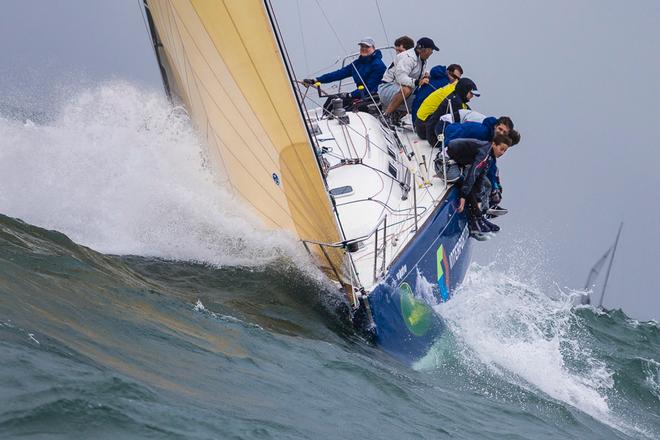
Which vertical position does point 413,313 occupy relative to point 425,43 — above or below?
below

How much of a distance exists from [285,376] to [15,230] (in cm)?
192

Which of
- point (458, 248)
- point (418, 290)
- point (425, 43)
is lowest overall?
point (418, 290)

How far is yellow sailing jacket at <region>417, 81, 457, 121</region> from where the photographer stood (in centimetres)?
762

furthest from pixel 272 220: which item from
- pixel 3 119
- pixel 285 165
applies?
pixel 3 119

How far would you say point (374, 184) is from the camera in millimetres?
6488

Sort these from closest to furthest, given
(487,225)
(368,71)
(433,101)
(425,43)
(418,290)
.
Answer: (418,290), (487,225), (433,101), (425,43), (368,71)

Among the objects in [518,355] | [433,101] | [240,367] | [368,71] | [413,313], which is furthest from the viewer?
[368,71]

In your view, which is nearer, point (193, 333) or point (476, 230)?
point (193, 333)

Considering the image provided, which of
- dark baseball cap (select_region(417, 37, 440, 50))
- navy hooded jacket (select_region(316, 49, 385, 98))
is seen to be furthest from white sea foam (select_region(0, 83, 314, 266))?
dark baseball cap (select_region(417, 37, 440, 50))

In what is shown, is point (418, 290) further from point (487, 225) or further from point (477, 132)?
point (487, 225)

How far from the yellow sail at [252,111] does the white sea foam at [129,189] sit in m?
0.28

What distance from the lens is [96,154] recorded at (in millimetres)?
6645

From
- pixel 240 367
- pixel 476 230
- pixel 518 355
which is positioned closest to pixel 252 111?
pixel 240 367

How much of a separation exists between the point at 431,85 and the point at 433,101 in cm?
40
